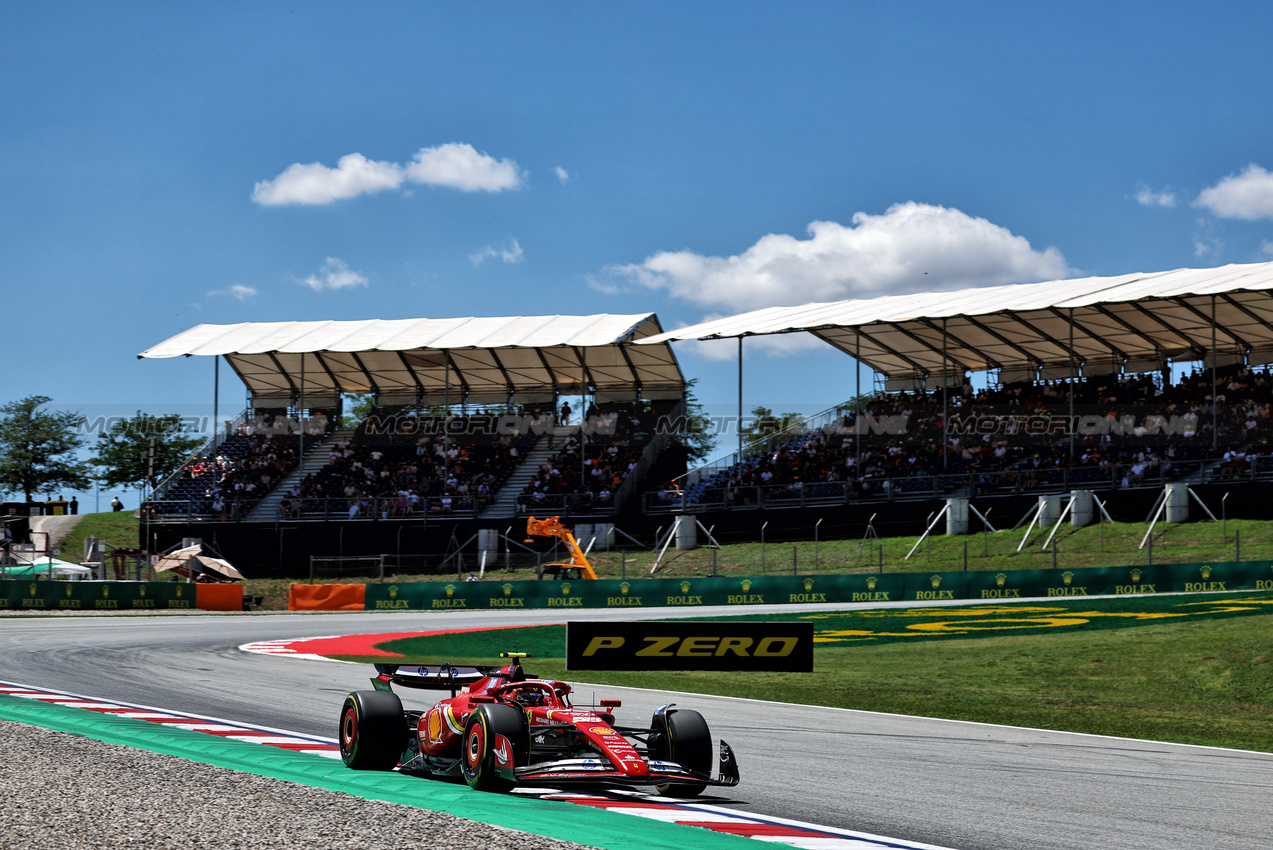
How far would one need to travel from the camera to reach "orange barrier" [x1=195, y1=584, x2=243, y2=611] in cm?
3969

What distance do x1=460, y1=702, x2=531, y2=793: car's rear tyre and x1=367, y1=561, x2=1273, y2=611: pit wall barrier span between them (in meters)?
25.0

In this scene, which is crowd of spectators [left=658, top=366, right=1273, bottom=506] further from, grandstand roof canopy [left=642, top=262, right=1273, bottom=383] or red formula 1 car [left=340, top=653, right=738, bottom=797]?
Answer: red formula 1 car [left=340, top=653, right=738, bottom=797]

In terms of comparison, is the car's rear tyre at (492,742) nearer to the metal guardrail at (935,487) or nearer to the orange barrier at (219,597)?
the metal guardrail at (935,487)

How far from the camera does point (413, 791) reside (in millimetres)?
8203

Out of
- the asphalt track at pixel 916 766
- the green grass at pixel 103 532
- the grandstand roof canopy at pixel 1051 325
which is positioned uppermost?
the grandstand roof canopy at pixel 1051 325

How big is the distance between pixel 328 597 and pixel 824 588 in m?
16.1

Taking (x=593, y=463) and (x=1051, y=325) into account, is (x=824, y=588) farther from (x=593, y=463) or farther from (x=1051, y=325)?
(x=1051, y=325)

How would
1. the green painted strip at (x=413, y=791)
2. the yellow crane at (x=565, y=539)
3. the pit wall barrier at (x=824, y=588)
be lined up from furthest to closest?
the yellow crane at (x=565, y=539) < the pit wall barrier at (x=824, y=588) < the green painted strip at (x=413, y=791)

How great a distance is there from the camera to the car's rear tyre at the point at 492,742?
26.0 ft

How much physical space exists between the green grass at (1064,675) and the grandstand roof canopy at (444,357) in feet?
88.0

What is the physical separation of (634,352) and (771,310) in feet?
23.7

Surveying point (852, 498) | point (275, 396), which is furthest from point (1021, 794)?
point (275, 396)

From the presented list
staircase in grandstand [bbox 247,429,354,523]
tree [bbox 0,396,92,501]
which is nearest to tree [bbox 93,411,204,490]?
tree [bbox 0,396,92,501]

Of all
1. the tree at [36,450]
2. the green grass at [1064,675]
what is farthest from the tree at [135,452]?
the green grass at [1064,675]
